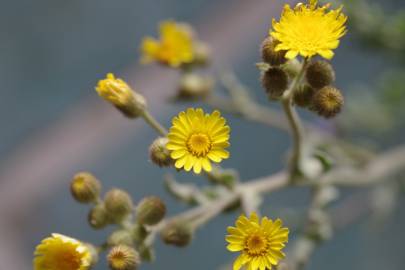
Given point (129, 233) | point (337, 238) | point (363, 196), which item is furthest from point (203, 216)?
point (337, 238)

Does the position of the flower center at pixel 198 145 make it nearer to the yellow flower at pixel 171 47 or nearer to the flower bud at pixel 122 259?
the flower bud at pixel 122 259

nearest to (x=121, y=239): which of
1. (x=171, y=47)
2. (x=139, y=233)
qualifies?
(x=139, y=233)

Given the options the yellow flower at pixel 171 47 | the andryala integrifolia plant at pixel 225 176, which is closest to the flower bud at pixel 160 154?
the andryala integrifolia plant at pixel 225 176

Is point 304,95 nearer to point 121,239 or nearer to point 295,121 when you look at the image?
point 295,121

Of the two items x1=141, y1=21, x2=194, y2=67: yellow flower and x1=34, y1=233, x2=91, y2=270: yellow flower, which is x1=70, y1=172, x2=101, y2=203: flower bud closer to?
x1=34, y1=233, x2=91, y2=270: yellow flower

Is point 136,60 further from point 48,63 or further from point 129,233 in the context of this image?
point 129,233

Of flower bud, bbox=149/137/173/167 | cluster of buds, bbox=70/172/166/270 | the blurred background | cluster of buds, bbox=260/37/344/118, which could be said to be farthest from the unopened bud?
the blurred background

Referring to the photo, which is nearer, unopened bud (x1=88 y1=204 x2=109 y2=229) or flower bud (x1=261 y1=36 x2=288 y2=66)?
flower bud (x1=261 y1=36 x2=288 y2=66)
